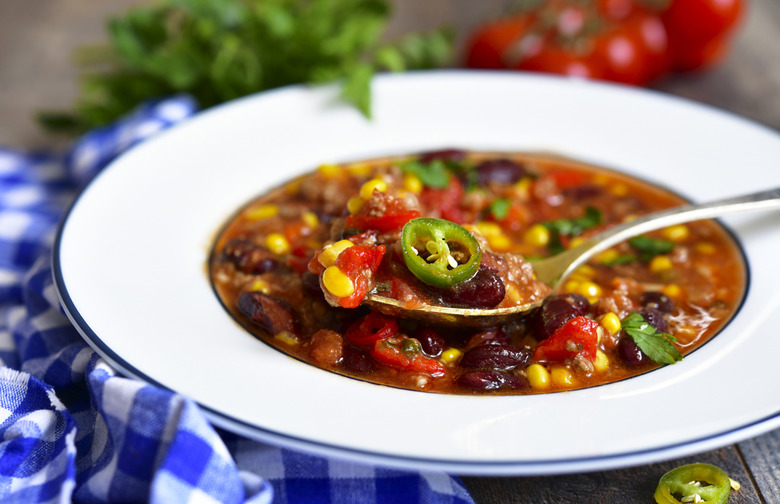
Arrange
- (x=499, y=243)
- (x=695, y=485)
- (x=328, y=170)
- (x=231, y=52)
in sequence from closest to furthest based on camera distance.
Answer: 1. (x=695, y=485)
2. (x=499, y=243)
3. (x=328, y=170)
4. (x=231, y=52)

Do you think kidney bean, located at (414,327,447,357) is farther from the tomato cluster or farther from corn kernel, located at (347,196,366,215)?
the tomato cluster

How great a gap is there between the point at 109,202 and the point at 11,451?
1905mm

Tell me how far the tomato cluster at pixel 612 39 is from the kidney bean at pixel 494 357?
15.1 ft

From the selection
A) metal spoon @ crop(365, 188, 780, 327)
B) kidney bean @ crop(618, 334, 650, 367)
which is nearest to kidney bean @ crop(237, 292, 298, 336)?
metal spoon @ crop(365, 188, 780, 327)

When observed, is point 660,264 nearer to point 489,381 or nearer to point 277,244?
point 489,381

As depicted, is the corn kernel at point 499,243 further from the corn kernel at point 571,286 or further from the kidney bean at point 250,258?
the kidney bean at point 250,258

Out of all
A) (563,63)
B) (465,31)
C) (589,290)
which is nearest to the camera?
(589,290)

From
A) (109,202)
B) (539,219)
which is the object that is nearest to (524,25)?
(539,219)

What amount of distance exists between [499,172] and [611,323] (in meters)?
1.93

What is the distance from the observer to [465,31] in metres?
9.33

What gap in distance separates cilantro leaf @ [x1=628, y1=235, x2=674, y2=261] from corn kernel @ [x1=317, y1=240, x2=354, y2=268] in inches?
86.3

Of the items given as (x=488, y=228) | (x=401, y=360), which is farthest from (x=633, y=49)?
(x=401, y=360)

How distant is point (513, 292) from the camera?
4.21m

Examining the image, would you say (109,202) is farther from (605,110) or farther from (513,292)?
(605,110)
